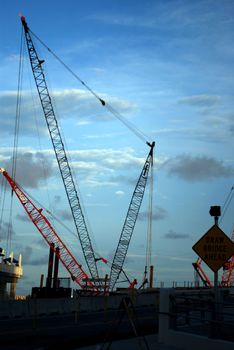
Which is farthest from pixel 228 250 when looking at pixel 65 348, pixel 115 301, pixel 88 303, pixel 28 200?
pixel 28 200

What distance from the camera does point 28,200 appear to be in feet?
319

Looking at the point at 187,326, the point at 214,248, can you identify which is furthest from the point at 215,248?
the point at 187,326

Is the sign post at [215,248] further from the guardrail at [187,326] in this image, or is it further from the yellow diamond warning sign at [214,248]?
the guardrail at [187,326]

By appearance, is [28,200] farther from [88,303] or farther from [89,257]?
[88,303]

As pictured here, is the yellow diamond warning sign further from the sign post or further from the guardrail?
the guardrail

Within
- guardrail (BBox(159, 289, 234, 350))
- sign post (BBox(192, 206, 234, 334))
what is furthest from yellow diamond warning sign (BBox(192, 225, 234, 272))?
guardrail (BBox(159, 289, 234, 350))

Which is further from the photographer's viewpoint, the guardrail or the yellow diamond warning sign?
the yellow diamond warning sign

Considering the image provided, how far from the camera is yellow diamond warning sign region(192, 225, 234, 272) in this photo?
15344 mm

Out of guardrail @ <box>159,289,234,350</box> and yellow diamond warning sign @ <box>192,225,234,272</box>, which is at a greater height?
yellow diamond warning sign @ <box>192,225,234,272</box>

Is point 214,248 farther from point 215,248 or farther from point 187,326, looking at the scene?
point 187,326

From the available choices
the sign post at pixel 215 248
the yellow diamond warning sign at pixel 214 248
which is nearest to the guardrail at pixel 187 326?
the sign post at pixel 215 248

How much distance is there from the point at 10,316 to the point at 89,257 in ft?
235

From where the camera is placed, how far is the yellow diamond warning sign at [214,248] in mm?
15344

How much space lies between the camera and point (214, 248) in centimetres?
1552
